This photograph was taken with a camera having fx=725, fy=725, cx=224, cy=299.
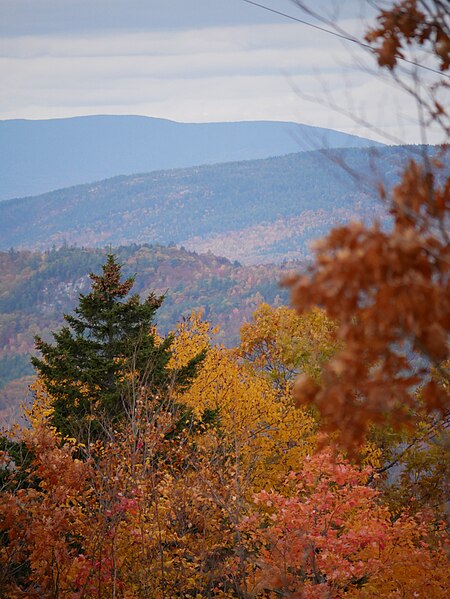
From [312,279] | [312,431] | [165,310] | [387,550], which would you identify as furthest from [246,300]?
[312,279]

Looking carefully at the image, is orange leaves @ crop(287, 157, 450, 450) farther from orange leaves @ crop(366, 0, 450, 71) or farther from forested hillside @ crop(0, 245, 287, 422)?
forested hillside @ crop(0, 245, 287, 422)

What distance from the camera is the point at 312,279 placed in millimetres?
2902

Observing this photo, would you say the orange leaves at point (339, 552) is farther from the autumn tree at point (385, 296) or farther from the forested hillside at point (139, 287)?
the forested hillside at point (139, 287)

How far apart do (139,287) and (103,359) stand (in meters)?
161

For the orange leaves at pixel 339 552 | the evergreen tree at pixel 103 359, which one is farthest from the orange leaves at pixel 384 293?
the evergreen tree at pixel 103 359

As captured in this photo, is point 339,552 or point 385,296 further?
point 339,552

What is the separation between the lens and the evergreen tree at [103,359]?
15.4 meters

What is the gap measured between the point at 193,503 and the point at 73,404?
16.9ft

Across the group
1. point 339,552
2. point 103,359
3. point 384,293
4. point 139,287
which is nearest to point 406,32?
point 384,293

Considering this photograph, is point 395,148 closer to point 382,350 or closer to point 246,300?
point 382,350

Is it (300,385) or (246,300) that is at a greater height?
(300,385)

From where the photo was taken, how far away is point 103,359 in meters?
15.9

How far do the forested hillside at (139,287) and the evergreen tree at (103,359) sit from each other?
110m

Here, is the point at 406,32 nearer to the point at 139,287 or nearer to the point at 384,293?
the point at 384,293
